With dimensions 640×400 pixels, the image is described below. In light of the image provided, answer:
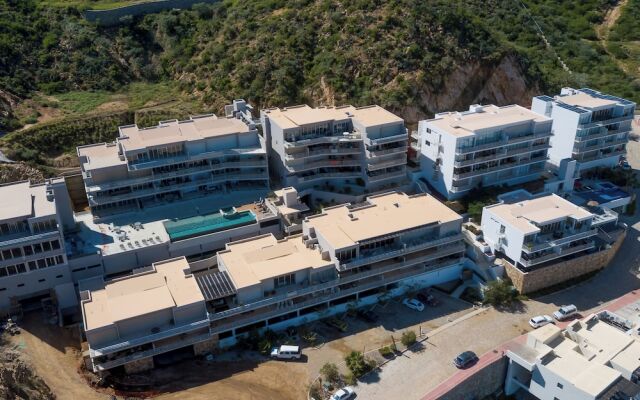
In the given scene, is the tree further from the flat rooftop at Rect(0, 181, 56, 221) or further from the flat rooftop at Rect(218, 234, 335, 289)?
the flat rooftop at Rect(0, 181, 56, 221)

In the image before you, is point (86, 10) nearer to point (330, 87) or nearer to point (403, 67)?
point (330, 87)

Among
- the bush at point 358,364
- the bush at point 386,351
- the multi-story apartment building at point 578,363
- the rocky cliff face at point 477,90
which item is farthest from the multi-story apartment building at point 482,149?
the bush at point 358,364

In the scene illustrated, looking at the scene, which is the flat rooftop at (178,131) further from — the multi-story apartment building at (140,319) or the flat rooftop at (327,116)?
the multi-story apartment building at (140,319)

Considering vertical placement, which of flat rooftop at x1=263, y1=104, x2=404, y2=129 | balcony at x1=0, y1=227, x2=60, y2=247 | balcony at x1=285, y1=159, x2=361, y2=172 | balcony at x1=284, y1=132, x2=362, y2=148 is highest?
flat rooftop at x1=263, y1=104, x2=404, y2=129

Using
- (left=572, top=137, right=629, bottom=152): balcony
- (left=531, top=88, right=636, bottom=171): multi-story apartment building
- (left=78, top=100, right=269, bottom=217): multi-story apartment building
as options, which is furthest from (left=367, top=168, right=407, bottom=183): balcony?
(left=572, top=137, right=629, bottom=152): balcony

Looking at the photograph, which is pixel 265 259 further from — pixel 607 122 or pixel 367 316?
pixel 607 122
